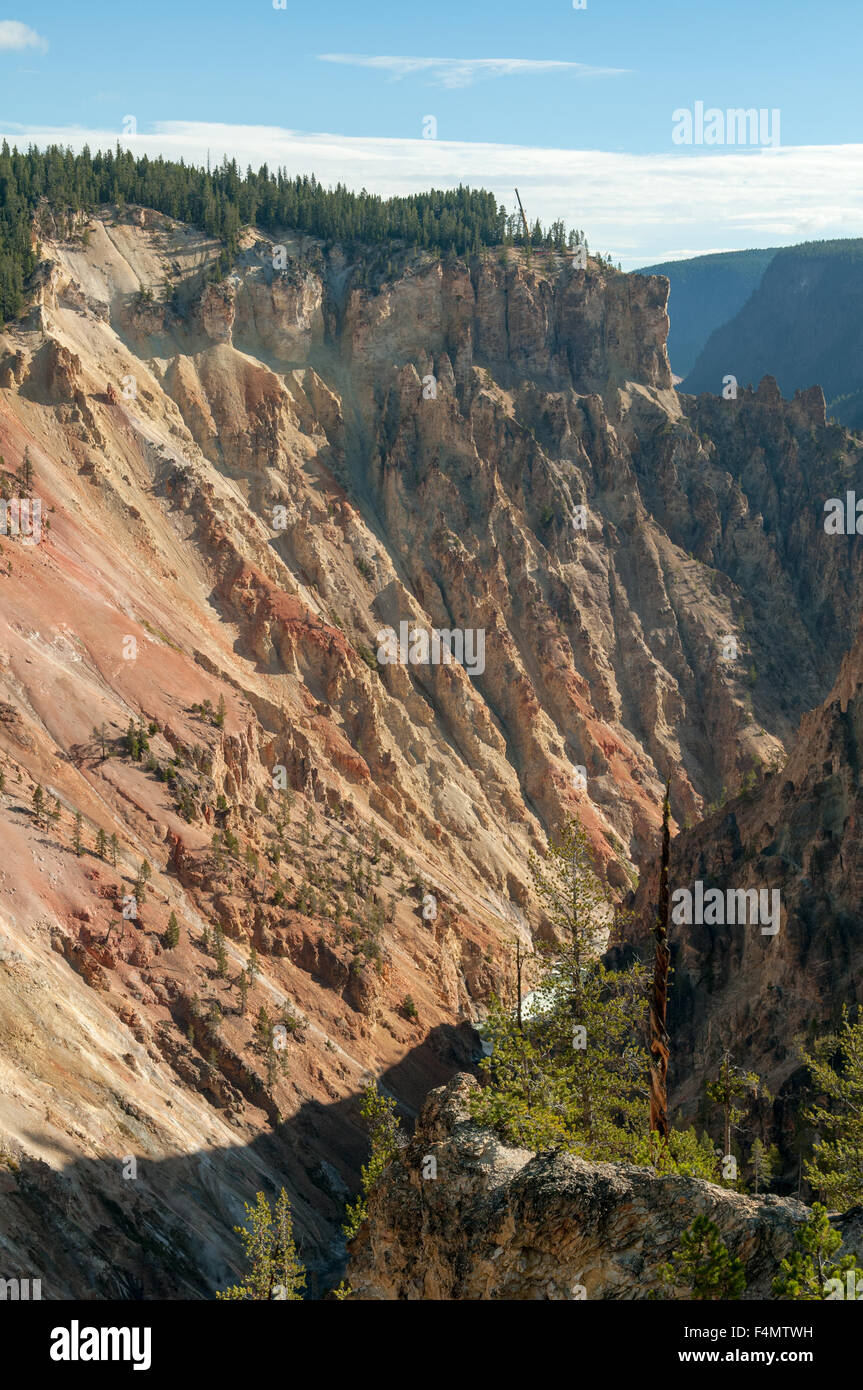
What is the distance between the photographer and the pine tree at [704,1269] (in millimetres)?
14391

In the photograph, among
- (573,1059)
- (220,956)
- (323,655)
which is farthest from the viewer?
(323,655)

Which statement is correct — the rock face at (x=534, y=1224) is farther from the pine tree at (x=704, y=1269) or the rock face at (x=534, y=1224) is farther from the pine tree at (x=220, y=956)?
the pine tree at (x=220, y=956)

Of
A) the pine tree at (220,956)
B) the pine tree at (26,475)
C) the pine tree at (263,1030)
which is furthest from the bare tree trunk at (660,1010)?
the pine tree at (26,475)

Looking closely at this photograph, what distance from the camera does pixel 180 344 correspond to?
92.7 m

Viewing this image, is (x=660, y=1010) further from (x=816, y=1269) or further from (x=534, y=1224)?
(x=816, y=1269)

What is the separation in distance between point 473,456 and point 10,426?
132ft

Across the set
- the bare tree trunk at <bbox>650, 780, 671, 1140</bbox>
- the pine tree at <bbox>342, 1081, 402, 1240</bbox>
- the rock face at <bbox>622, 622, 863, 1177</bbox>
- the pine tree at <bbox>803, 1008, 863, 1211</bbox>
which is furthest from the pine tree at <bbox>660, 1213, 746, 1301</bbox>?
the rock face at <bbox>622, 622, 863, 1177</bbox>

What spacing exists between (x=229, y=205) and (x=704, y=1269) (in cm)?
10282

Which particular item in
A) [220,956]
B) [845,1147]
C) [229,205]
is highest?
[229,205]

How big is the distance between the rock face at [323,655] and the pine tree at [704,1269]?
23.5 meters

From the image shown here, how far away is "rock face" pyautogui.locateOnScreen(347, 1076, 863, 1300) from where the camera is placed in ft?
54.0

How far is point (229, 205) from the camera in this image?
103m

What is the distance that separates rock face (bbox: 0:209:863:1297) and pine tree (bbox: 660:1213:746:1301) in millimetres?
23534

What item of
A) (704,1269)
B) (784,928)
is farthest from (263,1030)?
(704,1269)
